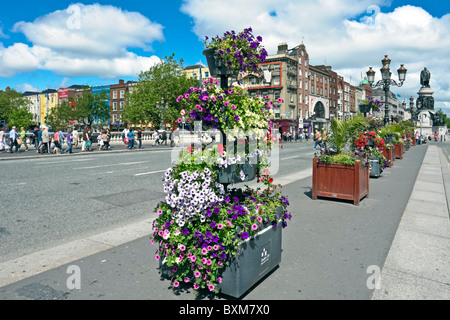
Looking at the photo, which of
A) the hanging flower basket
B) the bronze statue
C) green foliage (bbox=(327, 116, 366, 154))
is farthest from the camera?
the bronze statue

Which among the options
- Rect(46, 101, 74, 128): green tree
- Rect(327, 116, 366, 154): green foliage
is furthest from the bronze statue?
Rect(46, 101, 74, 128): green tree

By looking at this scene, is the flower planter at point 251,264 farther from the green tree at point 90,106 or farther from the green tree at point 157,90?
the green tree at point 90,106

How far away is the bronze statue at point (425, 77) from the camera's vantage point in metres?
52.9

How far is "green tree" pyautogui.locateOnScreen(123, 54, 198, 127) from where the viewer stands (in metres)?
54.6

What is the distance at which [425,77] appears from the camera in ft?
176

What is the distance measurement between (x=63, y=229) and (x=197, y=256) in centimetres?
354

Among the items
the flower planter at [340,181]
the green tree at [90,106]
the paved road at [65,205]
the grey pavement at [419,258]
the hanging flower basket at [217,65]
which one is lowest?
the grey pavement at [419,258]

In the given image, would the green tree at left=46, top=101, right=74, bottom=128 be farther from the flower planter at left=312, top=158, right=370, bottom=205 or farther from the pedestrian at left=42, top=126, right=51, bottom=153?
the flower planter at left=312, top=158, right=370, bottom=205

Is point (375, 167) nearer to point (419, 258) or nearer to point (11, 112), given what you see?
point (419, 258)

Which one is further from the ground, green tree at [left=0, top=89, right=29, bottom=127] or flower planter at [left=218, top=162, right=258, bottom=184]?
green tree at [left=0, top=89, right=29, bottom=127]

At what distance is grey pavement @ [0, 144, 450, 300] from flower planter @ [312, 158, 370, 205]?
91 cm

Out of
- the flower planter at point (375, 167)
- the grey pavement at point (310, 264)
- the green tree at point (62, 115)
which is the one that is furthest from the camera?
the green tree at point (62, 115)

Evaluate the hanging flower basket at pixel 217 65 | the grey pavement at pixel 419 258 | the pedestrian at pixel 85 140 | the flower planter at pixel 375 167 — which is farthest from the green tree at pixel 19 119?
the grey pavement at pixel 419 258

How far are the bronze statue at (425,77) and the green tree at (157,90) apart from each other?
37.9 m
